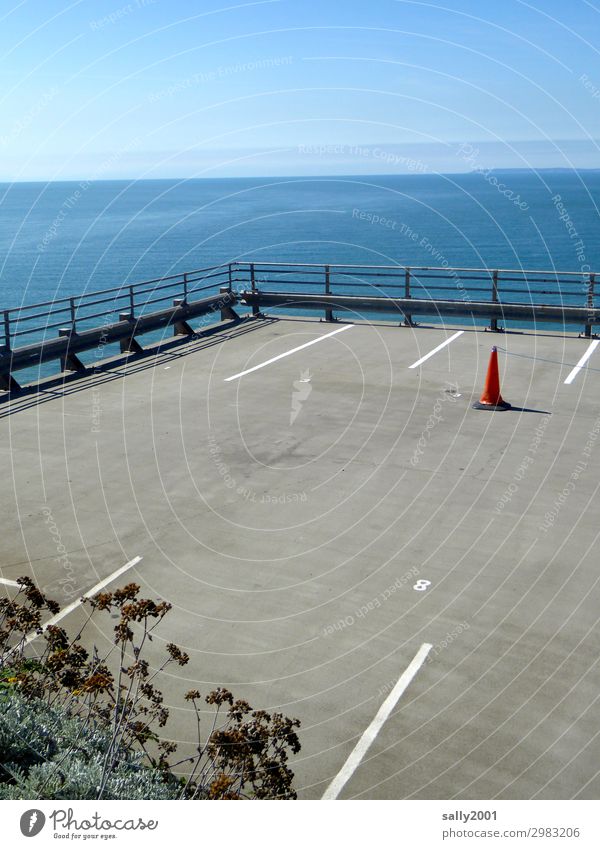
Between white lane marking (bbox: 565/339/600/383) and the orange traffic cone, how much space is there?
2245 mm

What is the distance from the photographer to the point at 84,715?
602cm

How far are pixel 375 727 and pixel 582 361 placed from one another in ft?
40.2

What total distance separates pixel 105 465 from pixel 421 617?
5.25m

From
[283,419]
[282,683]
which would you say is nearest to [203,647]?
[282,683]

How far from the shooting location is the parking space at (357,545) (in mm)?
6086

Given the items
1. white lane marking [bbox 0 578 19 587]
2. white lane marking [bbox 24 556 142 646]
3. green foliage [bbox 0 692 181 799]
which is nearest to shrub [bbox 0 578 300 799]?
green foliage [bbox 0 692 181 799]

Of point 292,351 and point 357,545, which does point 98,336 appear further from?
point 357,545

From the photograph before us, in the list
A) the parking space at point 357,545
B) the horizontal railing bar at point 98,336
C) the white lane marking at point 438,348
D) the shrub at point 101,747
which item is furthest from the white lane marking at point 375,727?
the white lane marking at point 438,348

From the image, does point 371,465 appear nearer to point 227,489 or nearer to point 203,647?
point 227,489

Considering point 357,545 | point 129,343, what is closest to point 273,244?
point 129,343

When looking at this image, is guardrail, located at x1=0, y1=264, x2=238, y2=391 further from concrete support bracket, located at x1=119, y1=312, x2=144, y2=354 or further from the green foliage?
the green foliage

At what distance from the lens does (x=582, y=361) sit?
16906 millimetres

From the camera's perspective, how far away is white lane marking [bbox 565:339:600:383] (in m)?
15.7
